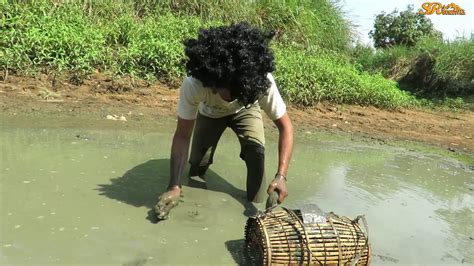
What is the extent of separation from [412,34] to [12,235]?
663 inches

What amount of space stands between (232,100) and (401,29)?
640 inches

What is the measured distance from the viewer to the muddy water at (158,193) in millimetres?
2594

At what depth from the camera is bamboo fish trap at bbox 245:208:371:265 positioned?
2.32 meters

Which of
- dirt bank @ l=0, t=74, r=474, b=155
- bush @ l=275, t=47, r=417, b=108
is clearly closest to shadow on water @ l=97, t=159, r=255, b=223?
dirt bank @ l=0, t=74, r=474, b=155

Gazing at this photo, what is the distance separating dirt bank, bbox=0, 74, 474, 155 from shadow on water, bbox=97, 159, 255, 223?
191 centimetres

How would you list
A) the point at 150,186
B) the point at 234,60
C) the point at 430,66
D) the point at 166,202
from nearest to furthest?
the point at 234,60 → the point at 166,202 → the point at 150,186 → the point at 430,66

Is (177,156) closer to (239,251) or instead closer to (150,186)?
(150,186)

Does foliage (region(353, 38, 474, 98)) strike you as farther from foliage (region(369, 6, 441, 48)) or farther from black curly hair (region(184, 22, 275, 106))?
black curly hair (region(184, 22, 275, 106))

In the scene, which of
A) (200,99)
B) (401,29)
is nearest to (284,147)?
(200,99)

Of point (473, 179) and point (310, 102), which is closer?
point (473, 179)

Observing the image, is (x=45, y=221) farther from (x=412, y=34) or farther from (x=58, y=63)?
(x=412, y=34)

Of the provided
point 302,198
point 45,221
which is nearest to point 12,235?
point 45,221

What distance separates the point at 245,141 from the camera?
3.54 m

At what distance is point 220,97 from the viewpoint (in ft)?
10.2
